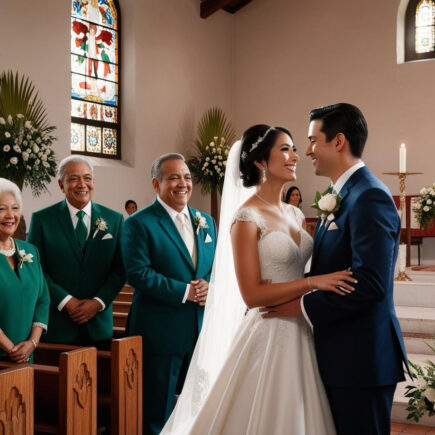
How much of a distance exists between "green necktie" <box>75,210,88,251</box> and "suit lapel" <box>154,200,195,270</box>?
395 mm

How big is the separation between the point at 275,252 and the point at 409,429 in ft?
7.99

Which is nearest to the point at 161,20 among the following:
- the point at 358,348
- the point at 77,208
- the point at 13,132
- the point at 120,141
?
the point at 120,141

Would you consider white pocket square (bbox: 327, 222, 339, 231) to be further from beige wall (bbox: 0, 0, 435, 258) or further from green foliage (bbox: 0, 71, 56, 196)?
beige wall (bbox: 0, 0, 435, 258)

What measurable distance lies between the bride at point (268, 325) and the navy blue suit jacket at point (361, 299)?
0.22ft

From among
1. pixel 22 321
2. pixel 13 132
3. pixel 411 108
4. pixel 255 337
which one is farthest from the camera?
pixel 411 108

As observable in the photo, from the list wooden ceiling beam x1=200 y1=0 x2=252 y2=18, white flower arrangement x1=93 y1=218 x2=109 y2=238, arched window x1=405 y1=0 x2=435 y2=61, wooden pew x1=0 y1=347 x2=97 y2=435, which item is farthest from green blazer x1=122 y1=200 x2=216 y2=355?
arched window x1=405 y1=0 x2=435 y2=61

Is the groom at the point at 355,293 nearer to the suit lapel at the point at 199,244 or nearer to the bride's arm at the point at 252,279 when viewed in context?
the bride's arm at the point at 252,279

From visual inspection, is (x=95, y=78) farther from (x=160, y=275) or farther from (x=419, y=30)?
(x=160, y=275)

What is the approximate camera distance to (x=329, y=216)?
239 centimetres

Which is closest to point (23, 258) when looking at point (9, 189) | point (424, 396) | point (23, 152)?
point (9, 189)

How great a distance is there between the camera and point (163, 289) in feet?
11.4

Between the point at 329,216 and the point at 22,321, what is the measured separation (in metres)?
1.57

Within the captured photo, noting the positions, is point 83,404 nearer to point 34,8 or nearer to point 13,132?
point 13,132

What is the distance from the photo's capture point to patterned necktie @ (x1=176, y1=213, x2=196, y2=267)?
12.1ft
